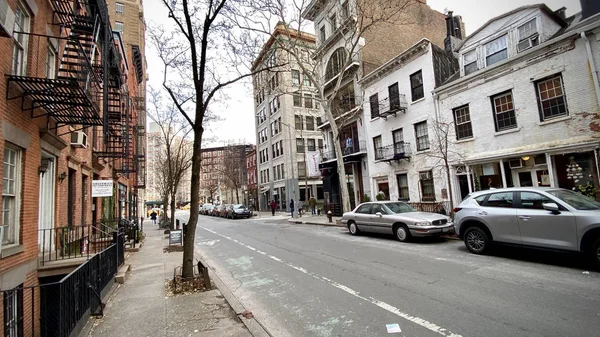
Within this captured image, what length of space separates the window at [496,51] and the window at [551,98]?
2.54m

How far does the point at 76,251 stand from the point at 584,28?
1912 cm

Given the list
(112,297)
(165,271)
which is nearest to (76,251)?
(165,271)

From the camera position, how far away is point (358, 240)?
481 inches

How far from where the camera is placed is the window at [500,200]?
7963mm

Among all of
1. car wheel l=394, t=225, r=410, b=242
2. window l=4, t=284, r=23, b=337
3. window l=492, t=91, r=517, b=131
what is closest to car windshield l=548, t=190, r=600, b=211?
A: car wheel l=394, t=225, r=410, b=242

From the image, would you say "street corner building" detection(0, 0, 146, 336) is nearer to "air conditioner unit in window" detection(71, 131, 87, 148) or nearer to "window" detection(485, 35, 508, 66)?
"air conditioner unit in window" detection(71, 131, 87, 148)

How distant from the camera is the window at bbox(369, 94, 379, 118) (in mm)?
21062

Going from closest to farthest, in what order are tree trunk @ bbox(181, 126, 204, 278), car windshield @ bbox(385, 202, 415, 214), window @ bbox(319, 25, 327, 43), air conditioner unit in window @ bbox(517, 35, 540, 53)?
tree trunk @ bbox(181, 126, 204, 278)
car windshield @ bbox(385, 202, 415, 214)
air conditioner unit in window @ bbox(517, 35, 540, 53)
window @ bbox(319, 25, 327, 43)

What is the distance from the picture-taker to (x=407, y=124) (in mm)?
19359

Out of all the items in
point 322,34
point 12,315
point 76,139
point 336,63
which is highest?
point 322,34

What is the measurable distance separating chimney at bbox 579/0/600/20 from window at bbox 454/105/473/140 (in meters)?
5.55

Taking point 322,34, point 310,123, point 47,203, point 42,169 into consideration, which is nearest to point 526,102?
point 42,169

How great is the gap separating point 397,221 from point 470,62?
10642 mm

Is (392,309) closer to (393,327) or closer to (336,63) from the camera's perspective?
(393,327)
